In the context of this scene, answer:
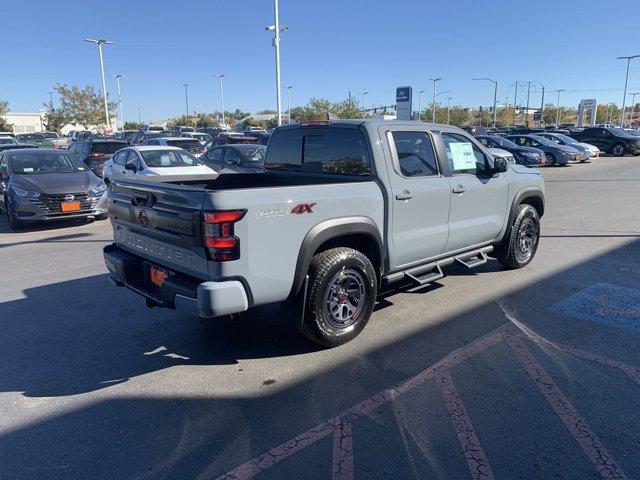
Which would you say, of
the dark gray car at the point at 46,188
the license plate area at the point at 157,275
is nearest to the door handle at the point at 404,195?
the license plate area at the point at 157,275

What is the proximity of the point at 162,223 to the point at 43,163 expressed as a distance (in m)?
8.67

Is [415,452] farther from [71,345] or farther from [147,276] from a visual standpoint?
[71,345]

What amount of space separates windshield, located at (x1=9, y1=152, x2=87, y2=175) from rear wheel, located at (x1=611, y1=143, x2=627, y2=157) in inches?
1241

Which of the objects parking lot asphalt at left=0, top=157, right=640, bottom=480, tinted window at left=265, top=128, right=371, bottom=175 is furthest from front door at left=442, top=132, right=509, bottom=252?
tinted window at left=265, top=128, right=371, bottom=175

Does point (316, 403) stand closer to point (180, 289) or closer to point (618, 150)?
point (180, 289)

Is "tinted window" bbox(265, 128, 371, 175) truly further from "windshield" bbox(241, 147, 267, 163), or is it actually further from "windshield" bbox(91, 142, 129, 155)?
"windshield" bbox(91, 142, 129, 155)

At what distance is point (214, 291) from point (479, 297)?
341 cm

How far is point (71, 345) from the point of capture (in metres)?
4.43

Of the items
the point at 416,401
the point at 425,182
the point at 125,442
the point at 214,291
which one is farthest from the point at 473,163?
the point at 125,442

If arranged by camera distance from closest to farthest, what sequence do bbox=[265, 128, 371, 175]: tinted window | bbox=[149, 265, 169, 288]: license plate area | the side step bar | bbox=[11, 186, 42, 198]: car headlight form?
bbox=[149, 265, 169, 288]: license plate area
bbox=[265, 128, 371, 175]: tinted window
the side step bar
bbox=[11, 186, 42, 198]: car headlight

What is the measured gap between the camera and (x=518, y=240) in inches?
257

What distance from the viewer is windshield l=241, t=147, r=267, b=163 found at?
48.0ft

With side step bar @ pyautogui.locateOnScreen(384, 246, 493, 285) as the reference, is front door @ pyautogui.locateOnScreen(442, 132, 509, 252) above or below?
above

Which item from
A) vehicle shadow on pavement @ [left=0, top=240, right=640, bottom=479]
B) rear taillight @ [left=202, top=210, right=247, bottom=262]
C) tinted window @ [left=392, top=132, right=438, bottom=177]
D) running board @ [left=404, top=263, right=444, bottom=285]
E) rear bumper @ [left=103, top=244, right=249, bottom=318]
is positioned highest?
tinted window @ [left=392, top=132, right=438, bottom=177]
